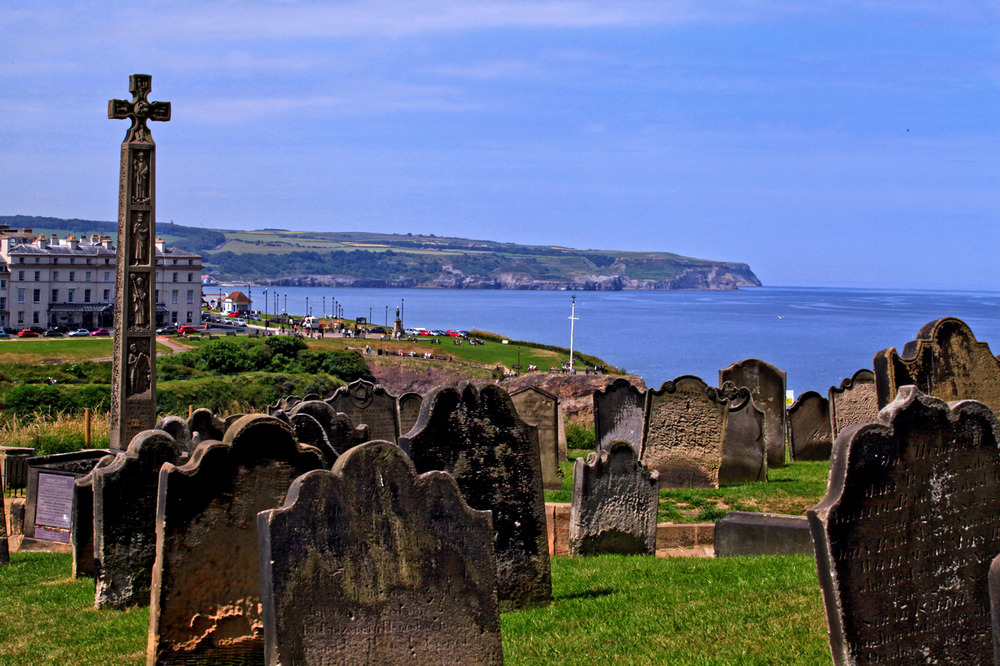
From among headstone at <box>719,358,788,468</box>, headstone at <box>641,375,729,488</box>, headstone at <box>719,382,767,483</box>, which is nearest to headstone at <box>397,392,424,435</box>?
headstone at <box>641,375,729,488</box>

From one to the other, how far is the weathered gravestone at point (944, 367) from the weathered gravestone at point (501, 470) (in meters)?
3.01

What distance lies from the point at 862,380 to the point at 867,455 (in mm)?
14519

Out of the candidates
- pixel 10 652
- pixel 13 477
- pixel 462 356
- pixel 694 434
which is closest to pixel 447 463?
pixel 10 652

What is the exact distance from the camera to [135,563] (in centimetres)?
853

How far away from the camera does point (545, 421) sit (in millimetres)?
16906

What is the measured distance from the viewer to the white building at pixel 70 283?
371ft

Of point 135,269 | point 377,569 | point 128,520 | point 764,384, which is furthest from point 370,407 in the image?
point 377,569

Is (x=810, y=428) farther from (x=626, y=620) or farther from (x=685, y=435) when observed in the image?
(x=626, y=620)

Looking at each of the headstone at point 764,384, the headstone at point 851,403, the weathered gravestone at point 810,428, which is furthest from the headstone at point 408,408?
the weathered gravestone at point 810,428

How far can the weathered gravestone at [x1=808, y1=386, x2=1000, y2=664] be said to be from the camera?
18.3ft

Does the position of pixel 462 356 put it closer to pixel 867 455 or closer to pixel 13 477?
pixel 13 477

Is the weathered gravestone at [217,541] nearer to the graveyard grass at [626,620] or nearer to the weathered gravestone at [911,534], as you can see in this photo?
the graveyard grass at [626,620]

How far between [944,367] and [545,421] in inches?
329

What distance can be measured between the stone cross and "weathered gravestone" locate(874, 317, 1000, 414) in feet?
36.1
